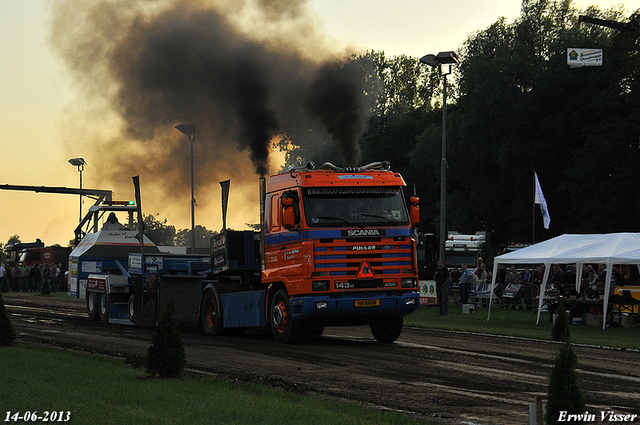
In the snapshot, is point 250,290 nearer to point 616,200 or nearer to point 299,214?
point 299,214

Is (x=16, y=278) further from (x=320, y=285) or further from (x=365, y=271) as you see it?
(x=365, y=271)

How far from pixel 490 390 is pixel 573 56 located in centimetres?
3973

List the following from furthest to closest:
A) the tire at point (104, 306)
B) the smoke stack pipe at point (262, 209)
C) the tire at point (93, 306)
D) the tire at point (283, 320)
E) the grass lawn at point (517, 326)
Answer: the tire at point (93, 306), the tire at point (104, 306), the grass lawn at point (517, 326), the smoke stack pipe at point (262, 209), the tire at point (283, 320)

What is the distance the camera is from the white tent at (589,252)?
20.0m

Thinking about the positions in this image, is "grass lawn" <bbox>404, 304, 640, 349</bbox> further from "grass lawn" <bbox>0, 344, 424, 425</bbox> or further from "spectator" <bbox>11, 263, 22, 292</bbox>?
"spectator" <bbox>11, 263, 22, 292</bbox>

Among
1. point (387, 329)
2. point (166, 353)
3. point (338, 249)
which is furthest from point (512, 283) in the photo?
point (166, 353)

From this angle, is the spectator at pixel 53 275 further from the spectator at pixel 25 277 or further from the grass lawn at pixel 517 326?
the grass lawn at pixel 517 326

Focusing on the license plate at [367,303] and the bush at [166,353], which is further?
the license plate at [367,303]

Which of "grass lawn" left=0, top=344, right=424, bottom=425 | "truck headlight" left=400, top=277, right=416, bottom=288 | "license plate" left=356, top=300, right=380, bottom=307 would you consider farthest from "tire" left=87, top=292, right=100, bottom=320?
"grass lawn" left=0, top=344, right=424, bottom=425

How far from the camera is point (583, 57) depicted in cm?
4619

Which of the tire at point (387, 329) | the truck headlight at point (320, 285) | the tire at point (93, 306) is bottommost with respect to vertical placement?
the tire at point (387, 329)

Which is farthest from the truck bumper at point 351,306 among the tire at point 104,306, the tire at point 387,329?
the tire at point 104,306

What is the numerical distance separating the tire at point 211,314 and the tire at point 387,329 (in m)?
3.55

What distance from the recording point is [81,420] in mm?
7414
